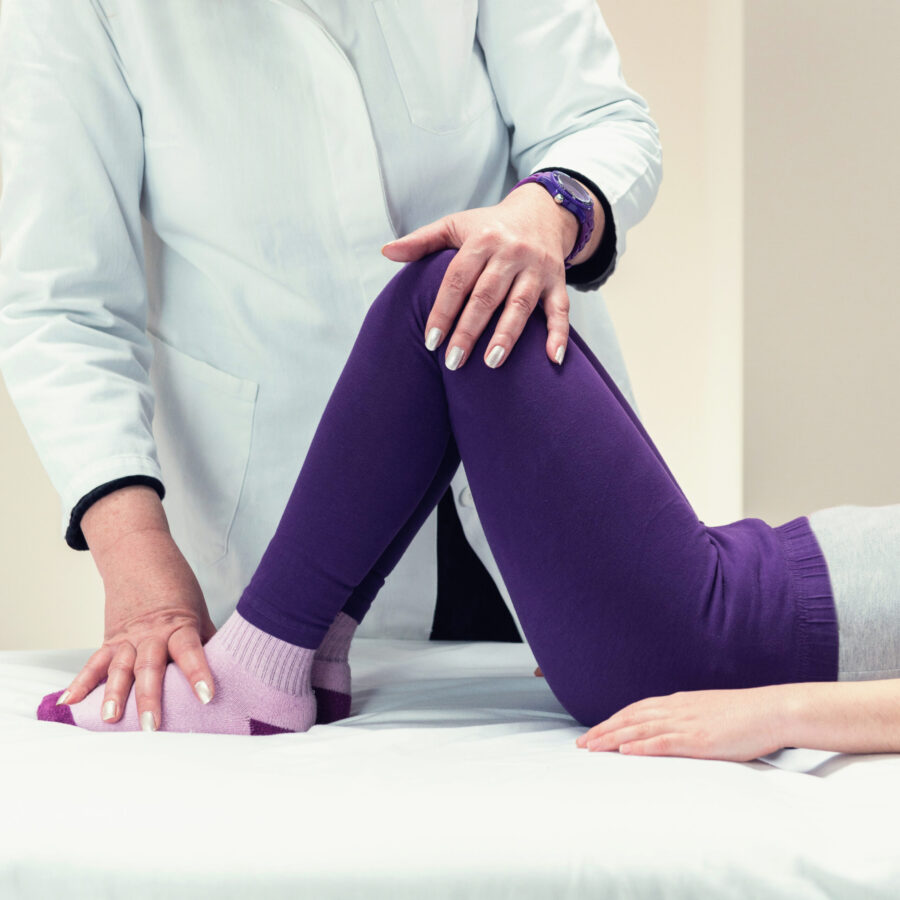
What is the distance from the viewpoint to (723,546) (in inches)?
34.0

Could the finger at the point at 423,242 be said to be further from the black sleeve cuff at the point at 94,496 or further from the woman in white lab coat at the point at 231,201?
the black sleeve cuff at the point at 94,496

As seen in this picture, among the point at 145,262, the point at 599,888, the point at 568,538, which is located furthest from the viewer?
the point at 145,262

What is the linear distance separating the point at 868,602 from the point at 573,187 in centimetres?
49

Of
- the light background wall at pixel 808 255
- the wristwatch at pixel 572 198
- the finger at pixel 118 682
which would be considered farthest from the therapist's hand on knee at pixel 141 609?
the light background wall at pixel 808 255

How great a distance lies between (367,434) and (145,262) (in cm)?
52

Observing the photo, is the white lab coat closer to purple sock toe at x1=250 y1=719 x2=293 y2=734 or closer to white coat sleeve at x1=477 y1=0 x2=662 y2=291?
white coat sleeve at x1=477 y1=0 x2=662 y2=291

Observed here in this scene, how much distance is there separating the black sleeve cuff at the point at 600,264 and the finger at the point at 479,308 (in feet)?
0.75

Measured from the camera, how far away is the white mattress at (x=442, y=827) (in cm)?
57

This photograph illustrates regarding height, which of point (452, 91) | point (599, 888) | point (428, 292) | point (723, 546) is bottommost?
point (599, 888)

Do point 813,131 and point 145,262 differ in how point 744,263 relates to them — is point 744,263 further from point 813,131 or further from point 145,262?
point 145,262

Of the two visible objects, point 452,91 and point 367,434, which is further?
point 452,91

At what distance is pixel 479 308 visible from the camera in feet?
2.71

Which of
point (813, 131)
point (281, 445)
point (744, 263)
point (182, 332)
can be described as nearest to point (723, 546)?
point (281, 445)

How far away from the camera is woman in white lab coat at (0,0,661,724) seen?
1041 mm
